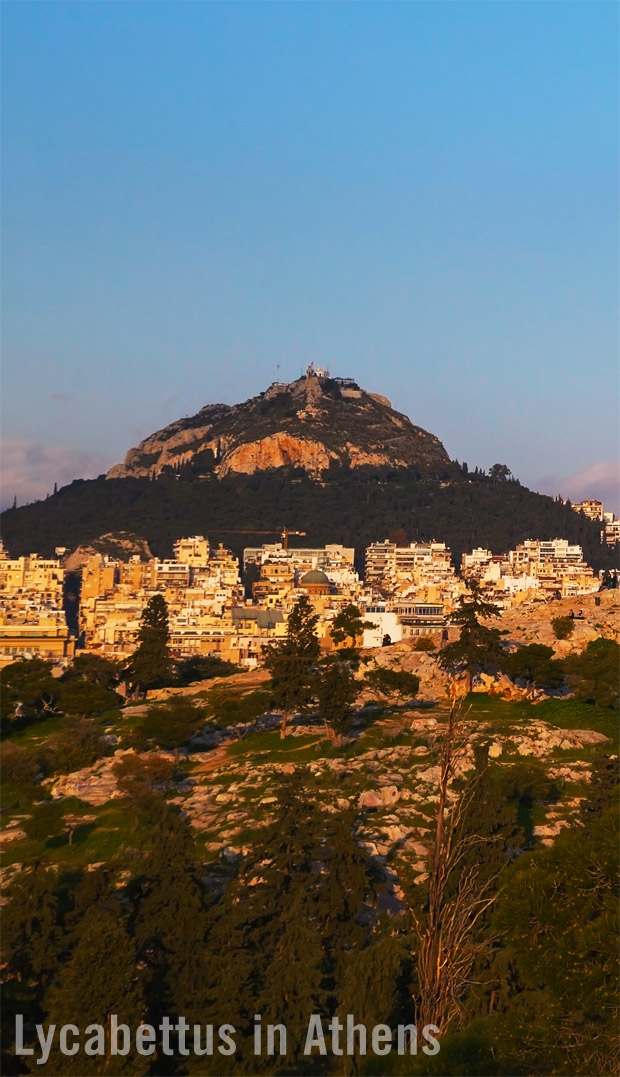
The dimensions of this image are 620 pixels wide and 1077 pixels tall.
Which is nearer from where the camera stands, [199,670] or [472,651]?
[472,651]

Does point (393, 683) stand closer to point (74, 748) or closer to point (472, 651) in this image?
point (472, 651)

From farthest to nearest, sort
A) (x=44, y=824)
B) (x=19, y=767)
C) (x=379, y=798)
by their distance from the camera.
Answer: (x=19, y=767), (x=379, y=798), (x=44, y=824)

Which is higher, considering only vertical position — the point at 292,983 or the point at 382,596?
the point at 382,596

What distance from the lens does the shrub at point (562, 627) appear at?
6169cm

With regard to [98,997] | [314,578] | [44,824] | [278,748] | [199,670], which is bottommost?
[98,997]

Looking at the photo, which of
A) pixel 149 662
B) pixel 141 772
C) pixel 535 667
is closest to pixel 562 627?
pixel 535 667

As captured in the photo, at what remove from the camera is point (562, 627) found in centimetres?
6222

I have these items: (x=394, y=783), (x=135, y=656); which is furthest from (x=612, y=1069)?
(x=135, y=656)

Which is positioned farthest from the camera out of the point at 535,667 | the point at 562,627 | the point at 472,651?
the point at 562,627

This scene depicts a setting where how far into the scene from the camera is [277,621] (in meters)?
132

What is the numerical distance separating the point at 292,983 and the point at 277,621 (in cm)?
10596

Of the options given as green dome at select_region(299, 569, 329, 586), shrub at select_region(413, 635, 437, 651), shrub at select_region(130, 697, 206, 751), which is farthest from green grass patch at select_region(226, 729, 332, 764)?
green dome at select_region(299, 569, 329, 586)

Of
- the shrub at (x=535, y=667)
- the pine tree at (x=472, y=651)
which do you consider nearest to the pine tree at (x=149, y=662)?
the pine tree at (x=472, y=651)

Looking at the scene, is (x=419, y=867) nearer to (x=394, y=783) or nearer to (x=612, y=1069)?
(x=394, y=783)
